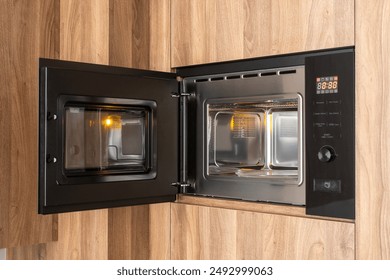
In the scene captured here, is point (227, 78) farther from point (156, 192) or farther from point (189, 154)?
point (156, 192)

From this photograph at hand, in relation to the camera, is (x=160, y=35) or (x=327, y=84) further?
(x=160, y=35)

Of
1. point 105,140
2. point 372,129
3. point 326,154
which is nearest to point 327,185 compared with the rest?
point 326,154

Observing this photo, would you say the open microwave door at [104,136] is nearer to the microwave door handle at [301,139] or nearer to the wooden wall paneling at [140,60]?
the wooden wall paneling at [140,60]

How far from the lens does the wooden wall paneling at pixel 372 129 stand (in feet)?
4.46

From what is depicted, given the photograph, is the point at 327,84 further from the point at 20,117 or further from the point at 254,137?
the point at 20,117

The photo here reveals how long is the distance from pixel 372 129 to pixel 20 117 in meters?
0.97

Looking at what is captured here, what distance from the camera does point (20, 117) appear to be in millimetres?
1636

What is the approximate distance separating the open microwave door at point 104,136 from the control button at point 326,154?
0.52 metres

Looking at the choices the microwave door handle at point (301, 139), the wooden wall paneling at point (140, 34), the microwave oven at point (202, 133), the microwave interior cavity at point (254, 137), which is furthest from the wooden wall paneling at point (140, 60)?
the microwave door handle at point (301, 139)

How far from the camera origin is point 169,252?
6.17ft

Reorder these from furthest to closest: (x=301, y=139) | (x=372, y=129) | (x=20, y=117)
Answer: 1. (x=20, y=117)
2. (x=301, y=139)
3. (x=372, y=129)

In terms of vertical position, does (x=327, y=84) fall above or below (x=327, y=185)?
above

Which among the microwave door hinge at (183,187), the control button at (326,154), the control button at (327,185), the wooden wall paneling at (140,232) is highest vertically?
the control button at (326,154)

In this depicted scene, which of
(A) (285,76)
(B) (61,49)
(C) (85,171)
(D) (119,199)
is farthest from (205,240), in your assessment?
(B) (61,49)
